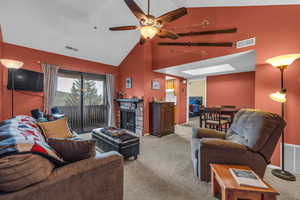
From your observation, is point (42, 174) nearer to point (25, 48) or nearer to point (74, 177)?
point (74, 177)

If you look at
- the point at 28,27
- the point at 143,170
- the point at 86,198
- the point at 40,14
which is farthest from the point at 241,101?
the point at 28,27

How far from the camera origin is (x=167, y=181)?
178cm

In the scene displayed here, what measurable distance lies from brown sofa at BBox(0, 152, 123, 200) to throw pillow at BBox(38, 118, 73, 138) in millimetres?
1535

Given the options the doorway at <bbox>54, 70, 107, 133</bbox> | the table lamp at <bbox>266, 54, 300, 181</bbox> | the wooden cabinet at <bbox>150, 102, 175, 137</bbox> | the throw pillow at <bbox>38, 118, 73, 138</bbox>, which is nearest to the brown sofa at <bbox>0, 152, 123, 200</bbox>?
the throw pillow at <bbox>38, 118, 73, 138</bbox>

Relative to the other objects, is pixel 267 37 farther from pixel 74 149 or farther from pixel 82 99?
pixel 82 99

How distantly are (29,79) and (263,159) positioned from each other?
4900 millimetres

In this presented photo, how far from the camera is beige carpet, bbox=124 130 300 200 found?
5.00 feet

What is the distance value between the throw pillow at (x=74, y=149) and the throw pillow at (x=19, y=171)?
27 cm

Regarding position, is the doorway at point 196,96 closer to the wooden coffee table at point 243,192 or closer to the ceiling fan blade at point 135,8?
the ceiling fan blade at point 135,8

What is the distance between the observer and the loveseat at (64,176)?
26.9 inches

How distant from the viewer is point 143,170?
6.70 ft

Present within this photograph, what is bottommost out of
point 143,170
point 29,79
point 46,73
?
point 143,170

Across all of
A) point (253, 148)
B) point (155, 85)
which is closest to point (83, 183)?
point (253, 148)

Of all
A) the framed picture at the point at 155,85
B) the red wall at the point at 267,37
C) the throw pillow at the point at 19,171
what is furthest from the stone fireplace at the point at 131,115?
the throw pillow at the point at 19,171
